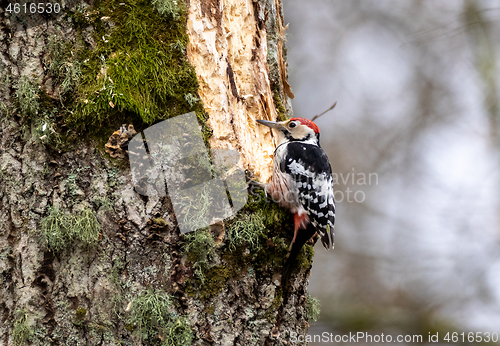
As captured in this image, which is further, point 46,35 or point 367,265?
point 367,265

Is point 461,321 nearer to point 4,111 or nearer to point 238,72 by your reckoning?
point 238,72

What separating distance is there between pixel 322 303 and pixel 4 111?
4095 millimetres

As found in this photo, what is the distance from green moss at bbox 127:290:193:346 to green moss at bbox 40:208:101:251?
1.26 ft

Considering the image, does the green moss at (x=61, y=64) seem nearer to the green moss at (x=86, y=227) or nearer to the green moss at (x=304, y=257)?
the green moss at (x=86, y=227)

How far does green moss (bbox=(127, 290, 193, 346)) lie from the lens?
154 centimetres

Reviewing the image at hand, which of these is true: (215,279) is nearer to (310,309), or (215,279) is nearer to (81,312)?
(81,312)

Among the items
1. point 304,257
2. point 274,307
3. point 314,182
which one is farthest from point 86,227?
point 314,182

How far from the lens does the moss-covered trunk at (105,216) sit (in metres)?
1.55

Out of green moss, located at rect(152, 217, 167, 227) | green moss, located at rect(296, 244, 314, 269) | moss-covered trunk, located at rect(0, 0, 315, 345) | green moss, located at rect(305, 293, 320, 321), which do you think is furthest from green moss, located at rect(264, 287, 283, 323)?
green moss, located at rect(152, 217, 167, 227)

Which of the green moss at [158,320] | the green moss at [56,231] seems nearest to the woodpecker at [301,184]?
the green moss at [158,320]

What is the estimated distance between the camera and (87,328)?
1.54 meters

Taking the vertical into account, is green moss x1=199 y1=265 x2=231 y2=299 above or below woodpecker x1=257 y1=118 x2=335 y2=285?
below

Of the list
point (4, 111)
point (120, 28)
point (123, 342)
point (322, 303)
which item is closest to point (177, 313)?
point (123, 342)

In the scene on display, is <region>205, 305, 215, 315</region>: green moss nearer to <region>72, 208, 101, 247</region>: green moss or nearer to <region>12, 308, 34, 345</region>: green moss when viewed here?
<region>72, 208, 101, 247</region>: green moss
